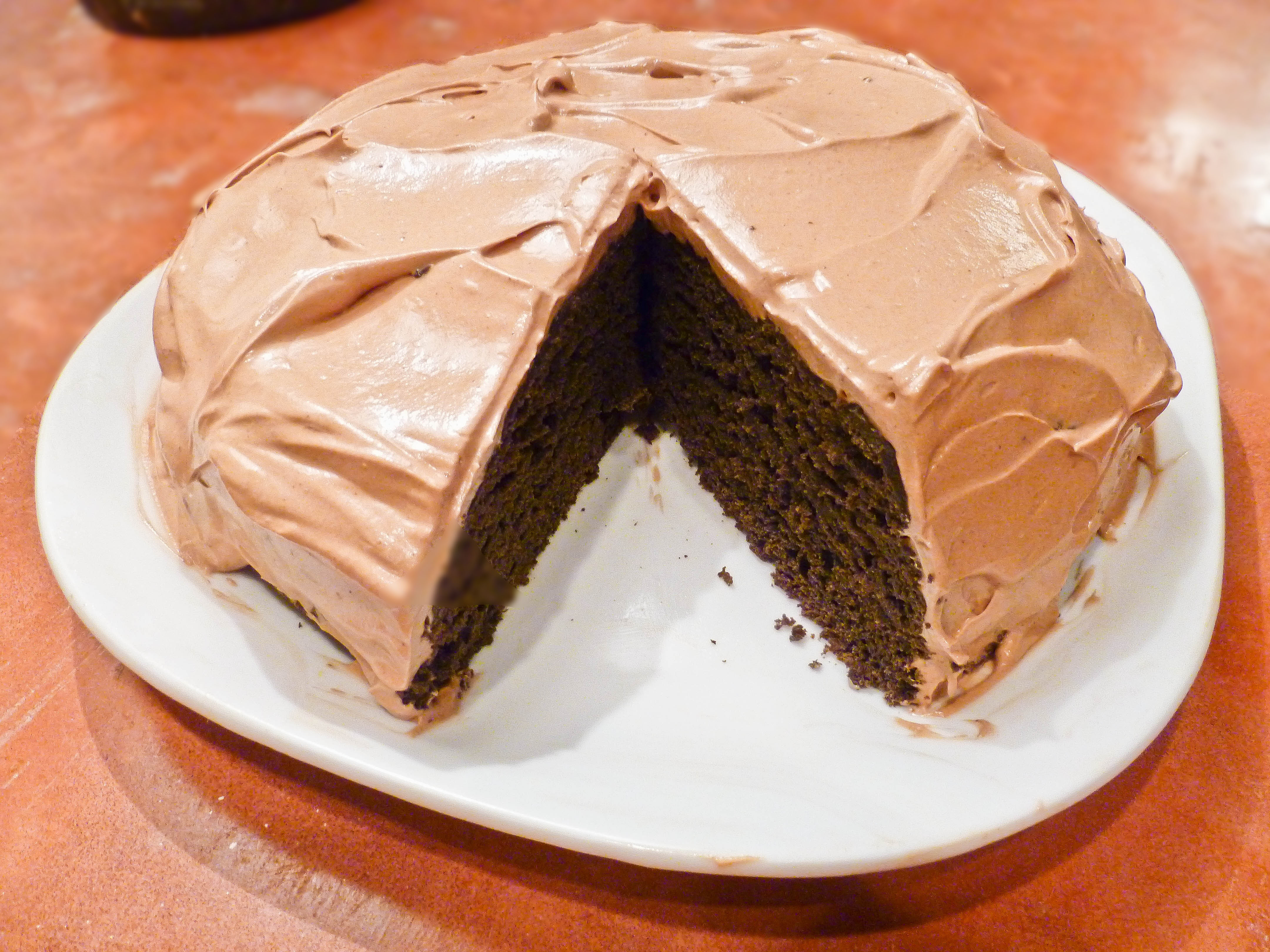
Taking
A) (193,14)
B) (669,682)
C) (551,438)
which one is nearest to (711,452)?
(551,438)

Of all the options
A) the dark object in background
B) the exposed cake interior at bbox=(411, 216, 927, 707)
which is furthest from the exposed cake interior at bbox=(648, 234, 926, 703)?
the dark object in background

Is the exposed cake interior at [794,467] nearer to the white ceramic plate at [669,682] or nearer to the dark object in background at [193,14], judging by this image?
the white ceramic plate at [669,682]

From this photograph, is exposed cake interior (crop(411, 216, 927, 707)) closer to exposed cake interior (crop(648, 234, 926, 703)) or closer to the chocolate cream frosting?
exposed cake interior (crop(648, 234, 926, 703))

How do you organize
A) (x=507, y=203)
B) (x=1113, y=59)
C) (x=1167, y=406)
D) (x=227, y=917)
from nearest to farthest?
(x=227, y=917)
(x=507, y=203)
(x=1167, y=406)
(x=1113, y=59)

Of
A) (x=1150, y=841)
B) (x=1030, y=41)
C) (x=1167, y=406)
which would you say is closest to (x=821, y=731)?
(x=1150, y=841)

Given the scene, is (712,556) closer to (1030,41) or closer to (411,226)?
(411,226)

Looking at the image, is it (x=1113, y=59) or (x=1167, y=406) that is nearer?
(x=1167, y=406)
